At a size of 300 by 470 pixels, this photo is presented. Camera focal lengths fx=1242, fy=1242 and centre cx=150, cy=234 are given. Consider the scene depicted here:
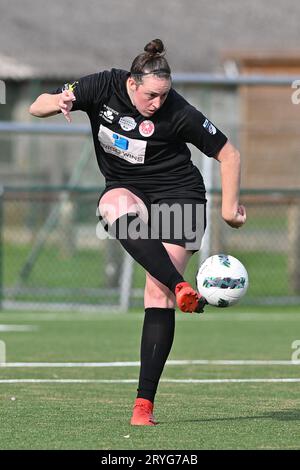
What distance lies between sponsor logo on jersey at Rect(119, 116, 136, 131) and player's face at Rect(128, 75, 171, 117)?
76mm

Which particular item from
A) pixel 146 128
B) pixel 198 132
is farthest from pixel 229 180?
pixel 146 128

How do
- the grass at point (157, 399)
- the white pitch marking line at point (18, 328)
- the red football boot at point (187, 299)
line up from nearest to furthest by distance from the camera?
the grass at point (157, 399), the red football boot at point (187, 299), the white pitch marking line at point (18, 328)

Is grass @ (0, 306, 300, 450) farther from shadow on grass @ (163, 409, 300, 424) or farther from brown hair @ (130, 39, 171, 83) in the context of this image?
brown hair @ (130, 39, 171, 83)

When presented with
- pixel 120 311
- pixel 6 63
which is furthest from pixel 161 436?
pixel 6 63

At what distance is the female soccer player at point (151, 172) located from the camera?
654 cm

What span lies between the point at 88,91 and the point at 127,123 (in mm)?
277

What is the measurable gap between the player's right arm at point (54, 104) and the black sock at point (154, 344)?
1155 mm

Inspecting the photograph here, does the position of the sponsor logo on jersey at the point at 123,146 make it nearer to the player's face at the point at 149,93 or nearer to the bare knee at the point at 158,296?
the player's face at the point at 149,93

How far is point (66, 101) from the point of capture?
→ 259 inches

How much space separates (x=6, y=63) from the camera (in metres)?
29.9

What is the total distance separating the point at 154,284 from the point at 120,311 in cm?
914

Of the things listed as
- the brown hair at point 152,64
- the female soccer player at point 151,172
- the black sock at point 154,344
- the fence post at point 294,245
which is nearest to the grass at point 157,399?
the black sock at point 154,344

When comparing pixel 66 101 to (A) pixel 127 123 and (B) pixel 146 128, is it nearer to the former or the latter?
(A) pixel 127 123

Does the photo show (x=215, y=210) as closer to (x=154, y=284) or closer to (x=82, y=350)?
(x=82, y=350)
